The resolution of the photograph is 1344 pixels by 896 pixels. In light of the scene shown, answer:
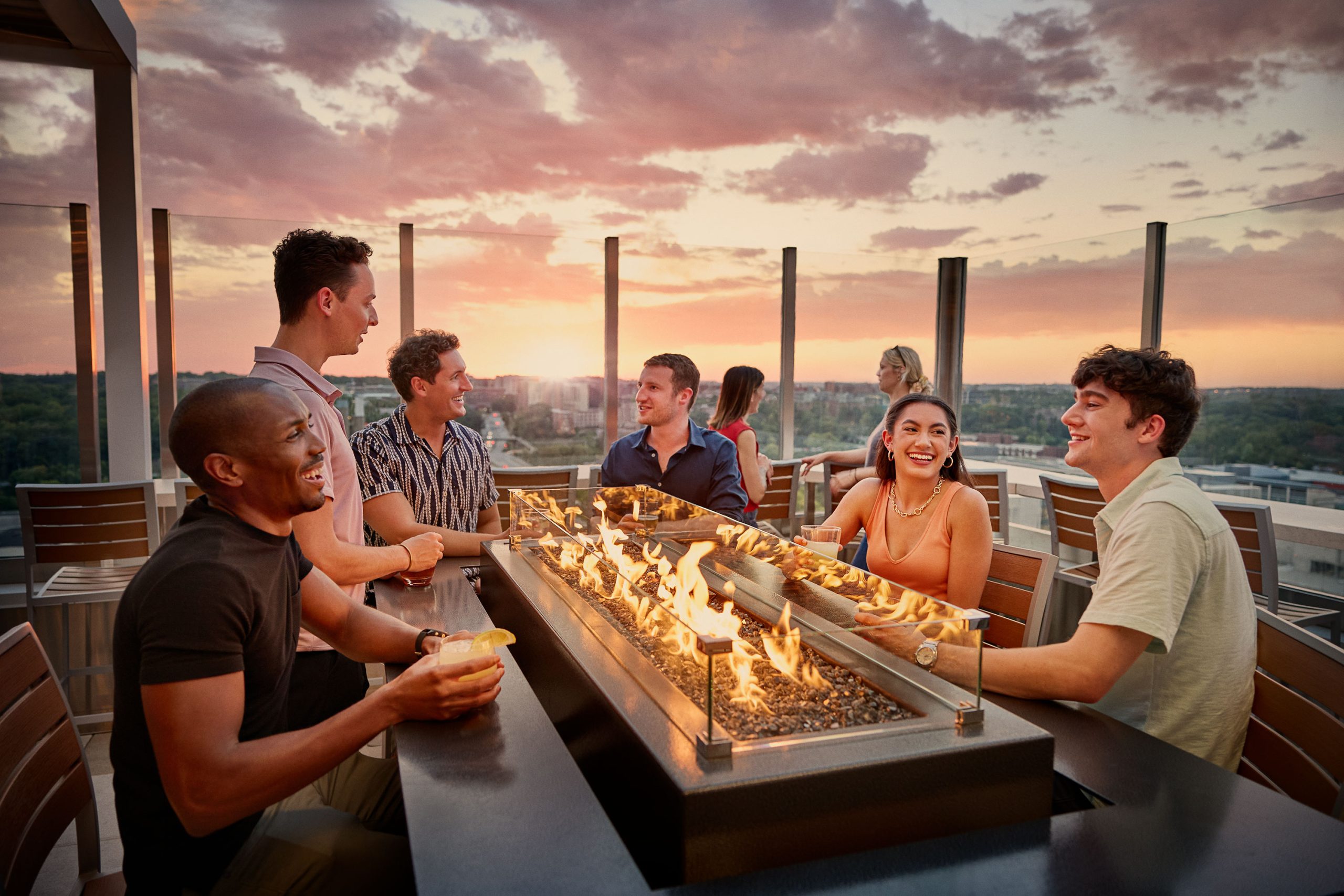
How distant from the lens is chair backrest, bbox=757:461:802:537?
17.4 feet

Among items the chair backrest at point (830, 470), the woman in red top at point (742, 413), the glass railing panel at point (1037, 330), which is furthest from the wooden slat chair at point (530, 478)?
the glass railing panel at point (1037, 330)

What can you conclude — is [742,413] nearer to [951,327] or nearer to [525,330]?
[525,330]

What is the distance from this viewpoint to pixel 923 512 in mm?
2715

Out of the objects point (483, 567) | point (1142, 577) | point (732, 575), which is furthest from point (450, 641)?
point (1142, 577)

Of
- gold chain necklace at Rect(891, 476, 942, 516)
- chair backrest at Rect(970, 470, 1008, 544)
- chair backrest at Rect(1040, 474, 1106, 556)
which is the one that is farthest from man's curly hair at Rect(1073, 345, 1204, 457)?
chair backrest at Rect(970, 470, 1008, 544)

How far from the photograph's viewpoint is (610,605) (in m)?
1.77

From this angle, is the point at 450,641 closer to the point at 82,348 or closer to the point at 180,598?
the point at 180,598

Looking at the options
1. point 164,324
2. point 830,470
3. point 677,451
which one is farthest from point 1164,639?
point 164,324

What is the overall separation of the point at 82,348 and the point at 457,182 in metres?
2.60

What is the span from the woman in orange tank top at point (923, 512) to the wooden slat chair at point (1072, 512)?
170cm

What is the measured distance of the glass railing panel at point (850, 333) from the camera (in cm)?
673

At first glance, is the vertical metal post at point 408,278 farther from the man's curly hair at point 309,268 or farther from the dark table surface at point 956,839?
the dark table surface at point 956,839

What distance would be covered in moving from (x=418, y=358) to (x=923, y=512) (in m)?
1.88

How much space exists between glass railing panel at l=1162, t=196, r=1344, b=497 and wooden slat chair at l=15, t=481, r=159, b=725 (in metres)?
5.37
